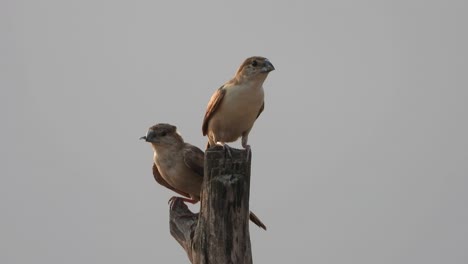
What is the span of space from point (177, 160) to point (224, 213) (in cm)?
190

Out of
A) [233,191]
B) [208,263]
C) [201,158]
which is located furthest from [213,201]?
[201,158]

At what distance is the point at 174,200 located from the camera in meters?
6.96

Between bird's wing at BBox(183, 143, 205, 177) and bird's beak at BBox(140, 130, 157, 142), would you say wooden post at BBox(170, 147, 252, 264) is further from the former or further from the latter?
bird's beak at BBox(140, 130, 157, 142)

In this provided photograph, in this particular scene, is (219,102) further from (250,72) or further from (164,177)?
(164,177)

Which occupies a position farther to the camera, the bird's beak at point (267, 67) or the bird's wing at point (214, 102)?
the bird's wing at point (214, 102)

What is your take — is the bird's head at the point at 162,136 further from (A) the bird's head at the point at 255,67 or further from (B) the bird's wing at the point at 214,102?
(A) the bird's head at the point at 255,67

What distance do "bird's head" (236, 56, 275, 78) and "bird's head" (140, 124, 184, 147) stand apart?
1020 millimetres

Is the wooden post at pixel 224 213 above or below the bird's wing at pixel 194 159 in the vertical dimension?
below

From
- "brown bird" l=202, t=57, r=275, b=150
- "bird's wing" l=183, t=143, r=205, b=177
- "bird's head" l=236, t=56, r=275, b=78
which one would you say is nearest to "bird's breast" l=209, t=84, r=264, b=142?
"brown bird" l=202, t=57, r=275, b=150

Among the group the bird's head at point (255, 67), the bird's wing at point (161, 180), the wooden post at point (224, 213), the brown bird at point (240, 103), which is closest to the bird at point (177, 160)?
the bird's wing at point (161, 180)

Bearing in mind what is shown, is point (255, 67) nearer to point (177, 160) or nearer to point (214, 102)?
point (214, 102)

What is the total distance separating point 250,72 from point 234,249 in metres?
2.38

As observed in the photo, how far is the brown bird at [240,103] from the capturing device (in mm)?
6836

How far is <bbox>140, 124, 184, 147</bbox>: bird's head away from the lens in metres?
7.06
